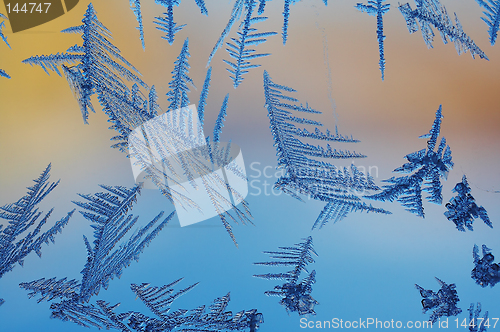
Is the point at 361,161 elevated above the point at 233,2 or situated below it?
below

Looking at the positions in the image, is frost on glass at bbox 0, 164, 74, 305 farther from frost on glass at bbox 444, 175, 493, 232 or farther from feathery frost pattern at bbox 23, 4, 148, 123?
frost on glass at bbox 444, 175, 493, 232

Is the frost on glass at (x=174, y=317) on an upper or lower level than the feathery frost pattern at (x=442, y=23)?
lower

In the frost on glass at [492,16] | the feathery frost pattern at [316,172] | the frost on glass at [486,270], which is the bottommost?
the frost on glass at [486,270]

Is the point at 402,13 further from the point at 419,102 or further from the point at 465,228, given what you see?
the point at 465,228

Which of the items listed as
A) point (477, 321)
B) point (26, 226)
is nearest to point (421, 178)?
point (477, 321)

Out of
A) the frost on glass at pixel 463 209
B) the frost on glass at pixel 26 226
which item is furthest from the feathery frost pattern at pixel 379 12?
the frost on glass at pixel 26 226

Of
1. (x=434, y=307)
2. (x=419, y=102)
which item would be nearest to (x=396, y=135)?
(x=419, y=102)

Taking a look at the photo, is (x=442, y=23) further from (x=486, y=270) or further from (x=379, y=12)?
(x=486, y=270)

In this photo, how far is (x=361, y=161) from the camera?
328 mm

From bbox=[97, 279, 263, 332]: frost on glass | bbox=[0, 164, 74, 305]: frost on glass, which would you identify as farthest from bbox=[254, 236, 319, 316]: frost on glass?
bbox=[0, 164, 74, 305]: frost on glass

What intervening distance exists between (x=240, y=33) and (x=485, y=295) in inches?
16.0

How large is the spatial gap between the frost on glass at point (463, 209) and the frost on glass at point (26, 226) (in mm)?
434

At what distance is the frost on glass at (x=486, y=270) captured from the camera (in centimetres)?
29

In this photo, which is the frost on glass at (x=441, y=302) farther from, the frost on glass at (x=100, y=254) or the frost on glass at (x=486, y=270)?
the frost on glass at (x=100, y=254)
